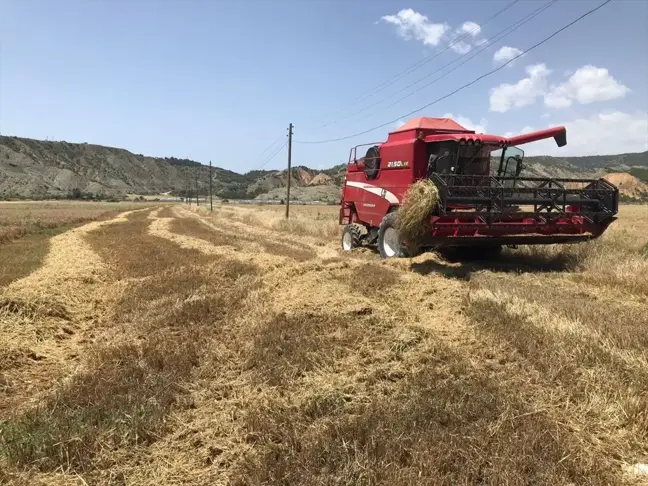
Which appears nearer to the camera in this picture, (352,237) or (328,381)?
(328,381)

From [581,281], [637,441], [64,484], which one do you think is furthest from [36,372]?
[581,281]

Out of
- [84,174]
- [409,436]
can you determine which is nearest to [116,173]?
[84,174]

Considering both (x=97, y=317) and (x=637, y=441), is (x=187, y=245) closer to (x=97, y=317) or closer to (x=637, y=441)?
(x=97, y=317)

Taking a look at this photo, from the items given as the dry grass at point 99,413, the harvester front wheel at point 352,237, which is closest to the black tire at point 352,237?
the harvester front wheel at point 352,237

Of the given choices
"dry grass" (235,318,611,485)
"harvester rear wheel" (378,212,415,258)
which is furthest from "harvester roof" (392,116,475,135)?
"dry grass" (235,318,611,485)

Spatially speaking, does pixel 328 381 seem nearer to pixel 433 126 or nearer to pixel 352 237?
pixel 433 126

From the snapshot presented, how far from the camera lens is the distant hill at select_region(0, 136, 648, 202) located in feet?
399

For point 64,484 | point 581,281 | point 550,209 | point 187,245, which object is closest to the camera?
point 64,484

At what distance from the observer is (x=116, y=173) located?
16900cm

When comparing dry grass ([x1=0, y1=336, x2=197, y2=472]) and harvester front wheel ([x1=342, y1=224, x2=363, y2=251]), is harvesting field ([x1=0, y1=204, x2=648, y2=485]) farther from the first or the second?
harvester front wheel ([x1=342, y1=224, x2=363, y2=251])

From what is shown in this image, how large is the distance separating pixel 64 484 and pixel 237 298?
4.88 meters

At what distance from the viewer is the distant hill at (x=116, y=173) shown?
399 feet

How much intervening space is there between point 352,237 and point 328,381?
35.4 ft

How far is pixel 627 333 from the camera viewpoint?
5.37m
